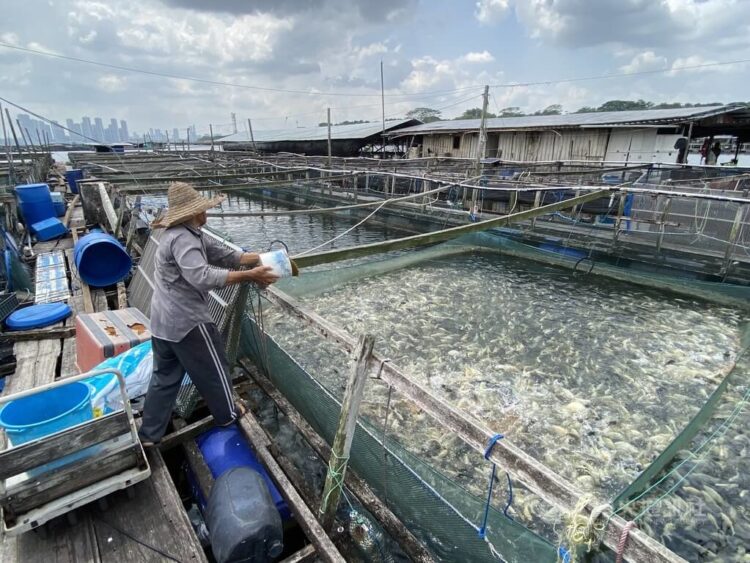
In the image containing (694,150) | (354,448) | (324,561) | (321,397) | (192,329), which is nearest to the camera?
(324,561)

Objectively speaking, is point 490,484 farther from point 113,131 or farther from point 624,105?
point 113,131

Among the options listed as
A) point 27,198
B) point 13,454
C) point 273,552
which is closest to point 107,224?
point 27,198

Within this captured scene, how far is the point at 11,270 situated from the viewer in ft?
22.4

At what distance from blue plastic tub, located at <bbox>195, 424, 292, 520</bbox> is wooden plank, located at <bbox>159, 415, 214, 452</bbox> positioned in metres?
0.07

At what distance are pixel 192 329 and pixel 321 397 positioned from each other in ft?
4.10

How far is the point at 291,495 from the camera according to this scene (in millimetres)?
3102

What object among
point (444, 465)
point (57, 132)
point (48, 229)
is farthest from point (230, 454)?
point (57, 132)

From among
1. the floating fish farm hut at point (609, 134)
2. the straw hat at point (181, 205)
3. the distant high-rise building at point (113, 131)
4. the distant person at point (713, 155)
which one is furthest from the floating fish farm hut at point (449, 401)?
the distant high-rise building at point (113, 131)

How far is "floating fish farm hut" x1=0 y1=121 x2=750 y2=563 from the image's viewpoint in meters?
2.61

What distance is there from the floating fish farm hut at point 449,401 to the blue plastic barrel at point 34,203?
14cm

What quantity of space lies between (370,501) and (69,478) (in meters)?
2.14

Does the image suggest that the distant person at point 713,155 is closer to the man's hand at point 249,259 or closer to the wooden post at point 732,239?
the wooden post at point 732,239

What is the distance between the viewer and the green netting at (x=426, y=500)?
7.46ft

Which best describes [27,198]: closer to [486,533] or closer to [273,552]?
[273,552]
